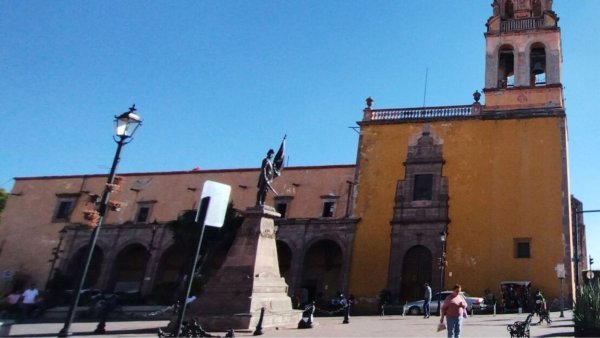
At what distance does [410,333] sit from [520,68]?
20.8m

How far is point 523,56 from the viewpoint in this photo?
1093 inches

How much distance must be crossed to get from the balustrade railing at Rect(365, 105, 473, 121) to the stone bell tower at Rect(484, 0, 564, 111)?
1.59 m

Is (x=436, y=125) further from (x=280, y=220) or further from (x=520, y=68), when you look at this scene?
(x=280, y=220)

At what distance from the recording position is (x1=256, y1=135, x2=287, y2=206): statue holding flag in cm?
1460

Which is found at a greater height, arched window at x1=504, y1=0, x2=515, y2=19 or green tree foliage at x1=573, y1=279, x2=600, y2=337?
arched window at x1=504, y1=0, x2=515, y2=19

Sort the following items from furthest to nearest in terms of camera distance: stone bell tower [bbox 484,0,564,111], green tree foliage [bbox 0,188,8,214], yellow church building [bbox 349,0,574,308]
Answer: green tree foliage [bbox 0,188,8,214] < stone bell tower [bbox 484,0,564,111] < yellow church building [bbox 349,0,574,308]

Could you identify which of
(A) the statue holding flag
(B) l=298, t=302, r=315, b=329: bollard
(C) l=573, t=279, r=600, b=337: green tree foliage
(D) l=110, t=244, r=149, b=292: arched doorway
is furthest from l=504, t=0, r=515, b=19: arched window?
(D) l=110, t=244, r=149, b=292: arched doorway

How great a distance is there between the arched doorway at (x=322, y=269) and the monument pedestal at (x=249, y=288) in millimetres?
13699

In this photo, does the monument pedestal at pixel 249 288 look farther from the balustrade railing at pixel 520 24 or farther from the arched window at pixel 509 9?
the arched window at pixel 509 9

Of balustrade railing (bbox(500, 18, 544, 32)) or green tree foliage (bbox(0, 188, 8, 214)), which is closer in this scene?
balustrade railing (bbox(500, 18, 544, 32))

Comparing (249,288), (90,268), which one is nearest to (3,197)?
(90,268)

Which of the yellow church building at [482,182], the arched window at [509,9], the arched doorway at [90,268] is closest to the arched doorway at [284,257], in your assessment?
the yellow church building at [482,182]

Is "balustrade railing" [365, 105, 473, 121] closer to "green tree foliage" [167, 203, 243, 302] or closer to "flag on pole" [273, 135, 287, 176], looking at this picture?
"green tree foliage" [167, 203, 243, 302]

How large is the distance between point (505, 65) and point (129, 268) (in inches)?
1085
